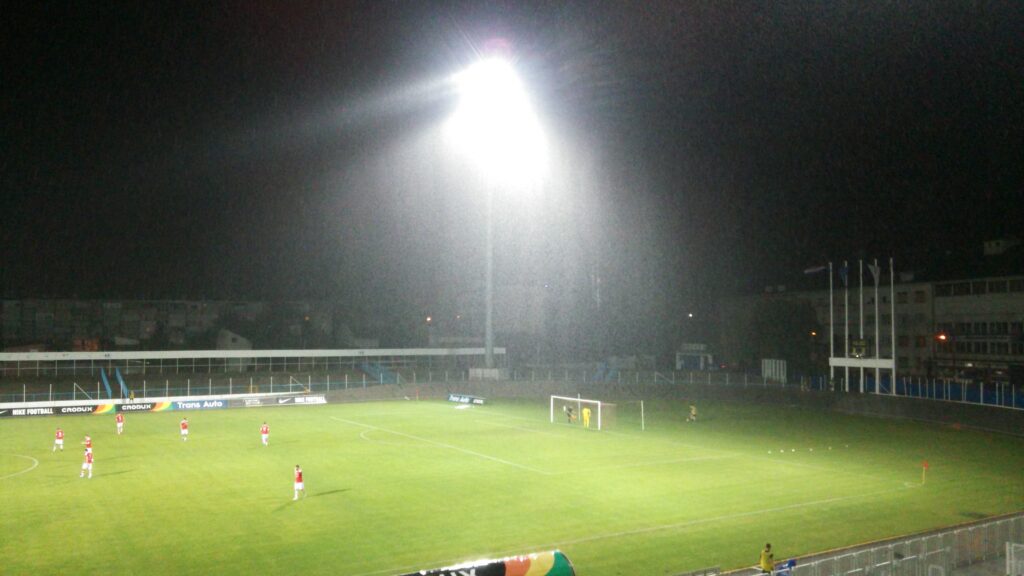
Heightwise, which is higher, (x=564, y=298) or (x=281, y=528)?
(x=564, y=298)

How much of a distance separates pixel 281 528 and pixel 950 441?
115 feet

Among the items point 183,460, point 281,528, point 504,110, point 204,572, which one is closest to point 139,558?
point 204,572

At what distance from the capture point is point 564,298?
300ft

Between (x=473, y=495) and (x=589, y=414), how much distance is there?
67.9ft

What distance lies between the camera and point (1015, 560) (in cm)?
1500

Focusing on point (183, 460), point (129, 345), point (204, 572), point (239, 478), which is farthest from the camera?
point (129, 345)

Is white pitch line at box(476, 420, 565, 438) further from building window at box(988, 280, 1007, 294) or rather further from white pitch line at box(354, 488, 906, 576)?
building window at box(988, 280, 1007, 294)

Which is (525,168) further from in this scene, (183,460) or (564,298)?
(564,298)

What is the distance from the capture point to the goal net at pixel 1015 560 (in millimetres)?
14820

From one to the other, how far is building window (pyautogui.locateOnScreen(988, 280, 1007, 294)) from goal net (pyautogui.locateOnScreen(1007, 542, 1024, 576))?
2229 inches

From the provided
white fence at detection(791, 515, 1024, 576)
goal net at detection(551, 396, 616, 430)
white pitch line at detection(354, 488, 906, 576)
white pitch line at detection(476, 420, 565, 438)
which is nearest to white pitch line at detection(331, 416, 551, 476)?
white pitch line at detection(476, 420, 565, 438)

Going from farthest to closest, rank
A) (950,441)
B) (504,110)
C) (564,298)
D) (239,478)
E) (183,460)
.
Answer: (564,298)
(504,110)
(950,441)
(183,460)
(239,478)

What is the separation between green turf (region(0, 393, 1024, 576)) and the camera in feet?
62.2

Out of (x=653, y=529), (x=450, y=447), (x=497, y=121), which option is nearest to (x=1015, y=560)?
(x=653, y=529)
